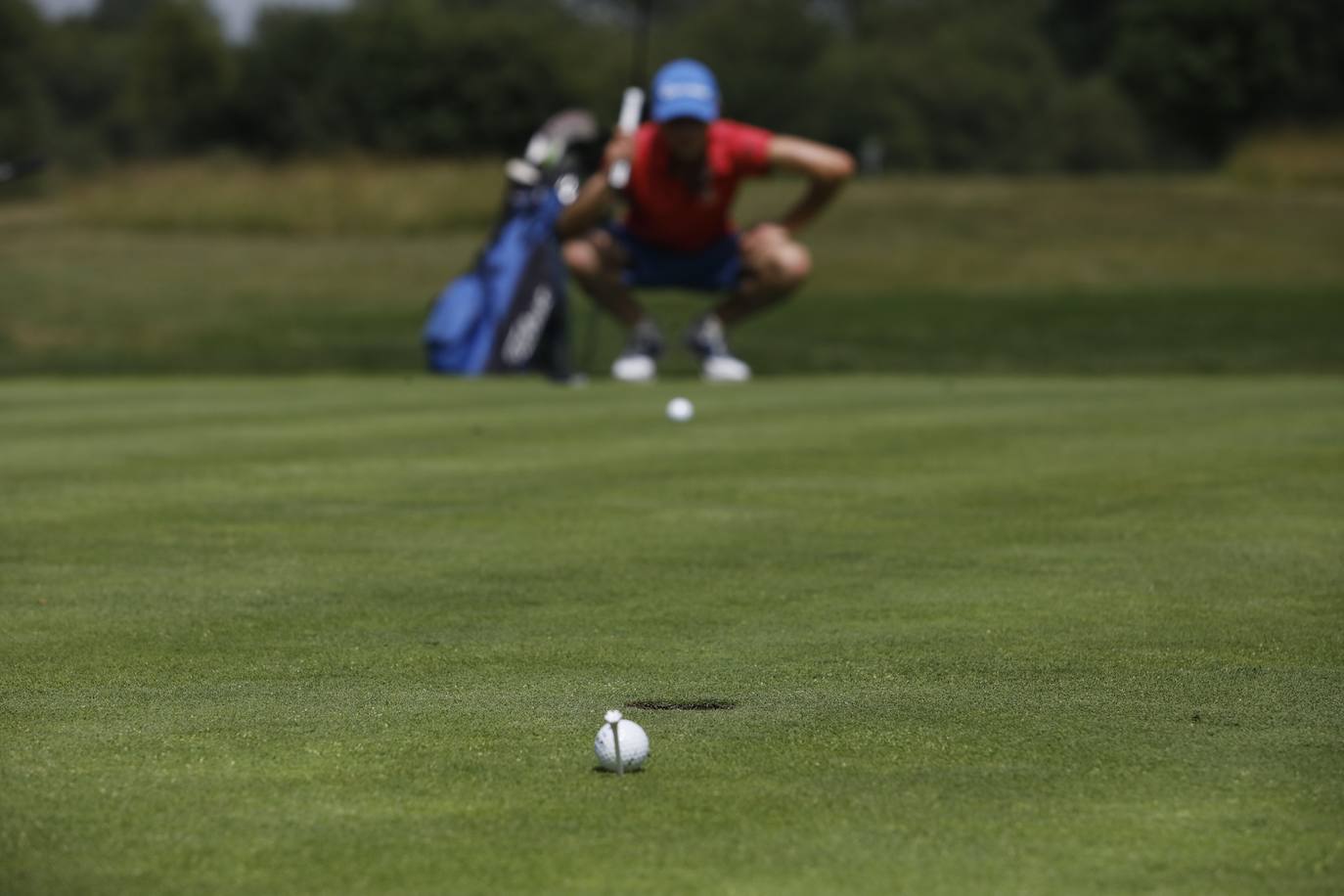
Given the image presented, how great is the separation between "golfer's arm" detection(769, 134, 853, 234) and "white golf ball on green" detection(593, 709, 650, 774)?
8686 mm

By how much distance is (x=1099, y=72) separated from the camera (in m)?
82.1

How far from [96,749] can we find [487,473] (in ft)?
12.6

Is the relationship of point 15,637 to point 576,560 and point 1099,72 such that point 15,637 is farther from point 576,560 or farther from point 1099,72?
point 1099,72

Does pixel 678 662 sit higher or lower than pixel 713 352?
higher

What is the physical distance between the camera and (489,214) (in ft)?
85.9

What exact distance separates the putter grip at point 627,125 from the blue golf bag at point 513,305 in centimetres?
64

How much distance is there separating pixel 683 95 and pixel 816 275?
11240 mm

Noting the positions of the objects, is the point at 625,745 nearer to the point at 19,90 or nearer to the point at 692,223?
the point at 692,223

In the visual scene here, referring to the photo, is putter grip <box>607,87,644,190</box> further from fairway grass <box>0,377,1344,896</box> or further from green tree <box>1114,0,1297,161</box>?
green tree <box>1114,0,1297,161</box>

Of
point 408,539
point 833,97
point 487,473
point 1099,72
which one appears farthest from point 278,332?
point 1099,72

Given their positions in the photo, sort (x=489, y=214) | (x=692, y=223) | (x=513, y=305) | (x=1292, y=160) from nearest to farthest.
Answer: (x=692, y=223), (x=513, y=305), (x=489, y=214), (x=1292, y=160)

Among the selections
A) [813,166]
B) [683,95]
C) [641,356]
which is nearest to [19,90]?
[641,356]

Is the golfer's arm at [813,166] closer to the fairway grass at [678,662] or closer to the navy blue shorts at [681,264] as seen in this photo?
the navy blue shorts at [681,264]

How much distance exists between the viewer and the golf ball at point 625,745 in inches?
125
